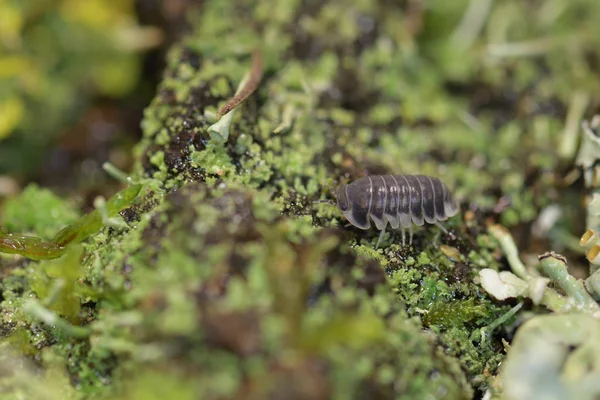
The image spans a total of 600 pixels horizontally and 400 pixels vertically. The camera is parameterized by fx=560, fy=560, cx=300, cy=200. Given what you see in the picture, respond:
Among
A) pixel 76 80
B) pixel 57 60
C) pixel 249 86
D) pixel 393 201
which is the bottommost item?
pixel 76 80

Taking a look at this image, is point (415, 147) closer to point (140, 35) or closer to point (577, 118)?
point (577, 118)

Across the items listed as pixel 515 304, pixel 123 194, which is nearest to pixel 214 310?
pixel 123 194

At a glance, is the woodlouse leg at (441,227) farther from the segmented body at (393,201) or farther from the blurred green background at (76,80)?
the blurred green background at (76,80)

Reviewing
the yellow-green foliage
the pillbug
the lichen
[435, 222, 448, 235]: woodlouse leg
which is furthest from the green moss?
[435, 222, 448, 235]: woodlouse leg

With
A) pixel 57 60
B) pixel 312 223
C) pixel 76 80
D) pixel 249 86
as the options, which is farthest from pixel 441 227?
pixel 57 60

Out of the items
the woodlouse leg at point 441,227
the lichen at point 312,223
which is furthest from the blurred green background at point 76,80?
the woodlouse leg at point 441,227

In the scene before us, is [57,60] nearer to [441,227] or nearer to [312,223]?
[312,223]

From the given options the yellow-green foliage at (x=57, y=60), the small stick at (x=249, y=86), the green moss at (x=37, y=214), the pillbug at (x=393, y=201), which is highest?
the small stick at (x=249, y=86)

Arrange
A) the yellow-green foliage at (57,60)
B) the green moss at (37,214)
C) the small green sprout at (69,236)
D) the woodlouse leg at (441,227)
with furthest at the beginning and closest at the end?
the yellow-green foliage at (57,60), the green moss at (37,214), the woodlouse leg at (441,227), the small green sprout at (69,236)

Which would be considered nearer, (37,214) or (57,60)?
(37,214)
